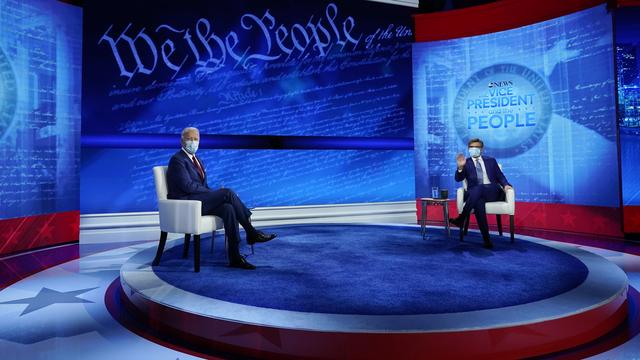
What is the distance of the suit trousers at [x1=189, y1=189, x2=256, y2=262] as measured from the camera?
3.36 meters

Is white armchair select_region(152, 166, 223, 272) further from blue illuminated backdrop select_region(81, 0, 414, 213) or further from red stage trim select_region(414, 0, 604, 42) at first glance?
red stage trim select_region(414, 0, 604, 42)

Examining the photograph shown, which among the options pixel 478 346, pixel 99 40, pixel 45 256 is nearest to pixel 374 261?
pixel 478 346

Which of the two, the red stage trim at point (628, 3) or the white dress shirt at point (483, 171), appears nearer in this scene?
the white dress shirt at point (483, 171)

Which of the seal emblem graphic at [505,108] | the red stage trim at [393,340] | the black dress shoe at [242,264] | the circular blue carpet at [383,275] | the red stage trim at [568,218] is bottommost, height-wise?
the red stage trim at [393,340]

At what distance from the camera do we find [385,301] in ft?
7.98

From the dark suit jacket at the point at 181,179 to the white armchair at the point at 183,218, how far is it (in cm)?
9

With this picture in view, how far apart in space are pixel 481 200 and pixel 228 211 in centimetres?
248

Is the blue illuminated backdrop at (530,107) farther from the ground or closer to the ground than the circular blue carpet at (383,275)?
farther from the ground

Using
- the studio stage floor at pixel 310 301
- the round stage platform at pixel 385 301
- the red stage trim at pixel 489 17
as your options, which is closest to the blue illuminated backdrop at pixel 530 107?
the red stage trim at pixel 489 17

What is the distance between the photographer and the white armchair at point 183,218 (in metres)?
3.28

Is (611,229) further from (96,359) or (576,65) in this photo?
(96,359)

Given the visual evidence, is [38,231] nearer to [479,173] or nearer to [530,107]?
[479,173]

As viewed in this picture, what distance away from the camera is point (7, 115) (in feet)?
14.8

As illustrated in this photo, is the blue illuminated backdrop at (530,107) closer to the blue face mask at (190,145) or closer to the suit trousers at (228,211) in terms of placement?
the suit trousers at (228,211)
